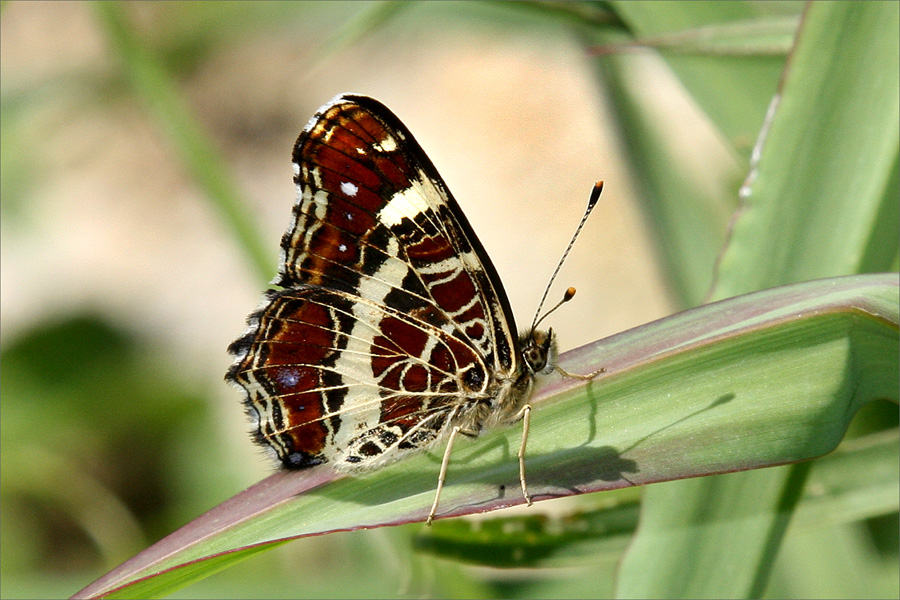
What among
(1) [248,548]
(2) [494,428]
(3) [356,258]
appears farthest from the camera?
(3) [356,258]

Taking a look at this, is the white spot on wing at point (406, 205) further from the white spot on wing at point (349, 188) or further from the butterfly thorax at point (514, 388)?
the butterfly thorax at point (514, 388)

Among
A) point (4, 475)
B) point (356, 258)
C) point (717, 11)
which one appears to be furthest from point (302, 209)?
point (4, 475)

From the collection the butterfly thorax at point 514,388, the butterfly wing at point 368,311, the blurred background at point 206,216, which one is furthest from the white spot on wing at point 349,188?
the blurred background at point 206,216

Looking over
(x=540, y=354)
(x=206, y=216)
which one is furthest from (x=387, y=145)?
(x=206, y=216)

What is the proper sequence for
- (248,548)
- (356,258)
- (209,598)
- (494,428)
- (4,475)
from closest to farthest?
(248,548) → (494,428) → (356,258) → (209,598) → (4,475)

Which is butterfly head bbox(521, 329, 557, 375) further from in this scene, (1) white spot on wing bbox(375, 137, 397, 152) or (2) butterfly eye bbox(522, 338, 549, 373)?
(1) white spot on wing bbox(375, 137, 397, 152)

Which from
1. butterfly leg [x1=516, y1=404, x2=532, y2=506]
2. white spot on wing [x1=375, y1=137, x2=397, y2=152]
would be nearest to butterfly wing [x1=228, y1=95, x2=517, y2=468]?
white spot on wing [x1=375, y1=137, x2=397, y2=152]

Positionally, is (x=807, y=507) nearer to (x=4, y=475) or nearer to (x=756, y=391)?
(x=756, y=391)
